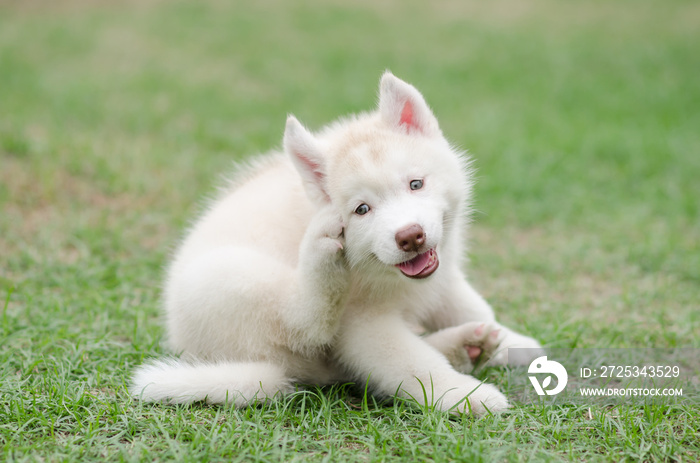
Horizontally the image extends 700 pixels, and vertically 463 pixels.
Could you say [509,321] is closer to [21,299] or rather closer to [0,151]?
[21,299]

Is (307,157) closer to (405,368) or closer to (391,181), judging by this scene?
(391,181)

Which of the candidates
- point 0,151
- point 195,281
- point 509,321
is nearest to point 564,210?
point 509,321

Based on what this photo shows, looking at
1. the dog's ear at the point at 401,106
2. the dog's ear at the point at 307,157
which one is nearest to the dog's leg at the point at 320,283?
the dog's ear at the point at 307,157

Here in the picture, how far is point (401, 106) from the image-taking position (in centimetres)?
309

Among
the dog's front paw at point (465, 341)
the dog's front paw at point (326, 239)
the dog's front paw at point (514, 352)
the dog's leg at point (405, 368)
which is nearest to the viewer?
the dog's front paw at point (326, 239)

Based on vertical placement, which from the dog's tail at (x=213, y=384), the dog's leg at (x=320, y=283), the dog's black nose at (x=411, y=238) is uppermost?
the dog's black nose at (x=411, y=238)

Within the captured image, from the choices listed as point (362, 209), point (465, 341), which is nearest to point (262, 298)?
point (362, 209)

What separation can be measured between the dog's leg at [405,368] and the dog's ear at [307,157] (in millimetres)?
596

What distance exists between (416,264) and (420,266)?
20 millimetres

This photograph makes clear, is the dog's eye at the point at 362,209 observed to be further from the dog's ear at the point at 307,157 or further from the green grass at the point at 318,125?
the green grass at the point at 318,125

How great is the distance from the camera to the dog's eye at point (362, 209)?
2.83m

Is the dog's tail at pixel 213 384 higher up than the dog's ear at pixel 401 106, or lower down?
lower down

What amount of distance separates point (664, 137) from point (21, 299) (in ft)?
21.9

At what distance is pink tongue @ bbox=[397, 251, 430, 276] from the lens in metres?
2.77
